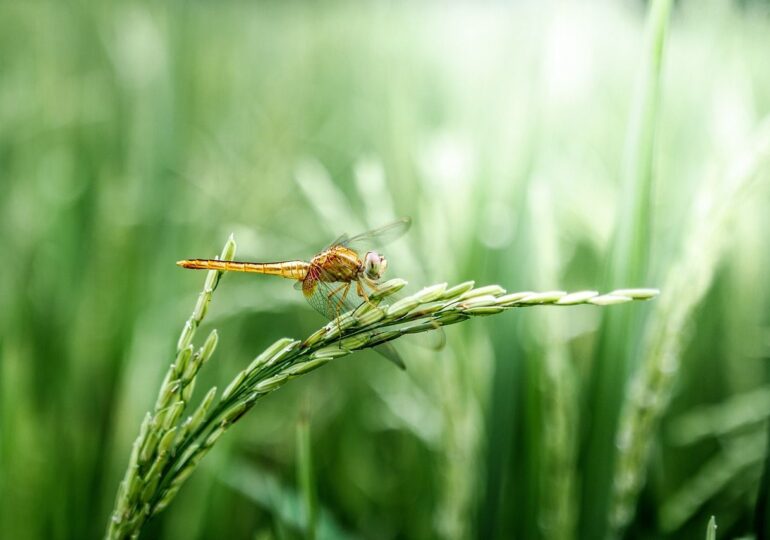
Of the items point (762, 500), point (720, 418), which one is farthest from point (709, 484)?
point (762, 500)

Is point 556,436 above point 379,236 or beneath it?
beneath

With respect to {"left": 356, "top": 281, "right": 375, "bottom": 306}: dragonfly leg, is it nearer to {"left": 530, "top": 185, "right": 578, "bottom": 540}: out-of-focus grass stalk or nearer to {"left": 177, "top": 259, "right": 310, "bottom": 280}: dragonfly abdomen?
{"left": 177, "top": 259, "right": 310, "bottom": 280}: dragonfly abdomen

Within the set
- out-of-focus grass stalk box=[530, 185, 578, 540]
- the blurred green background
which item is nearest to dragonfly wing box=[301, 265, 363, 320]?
the blurred green background

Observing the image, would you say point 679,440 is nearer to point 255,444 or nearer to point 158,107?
point 255,444

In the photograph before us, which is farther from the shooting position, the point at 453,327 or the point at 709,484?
the point at 709,484

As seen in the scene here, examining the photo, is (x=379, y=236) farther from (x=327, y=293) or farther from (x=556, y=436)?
(x=556, y=436)

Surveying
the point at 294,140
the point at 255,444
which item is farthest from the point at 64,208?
the point at 294,140

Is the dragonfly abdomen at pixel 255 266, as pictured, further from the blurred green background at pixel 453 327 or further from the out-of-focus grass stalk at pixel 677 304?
the out-of-focus grass stalk at pixel 677 304
